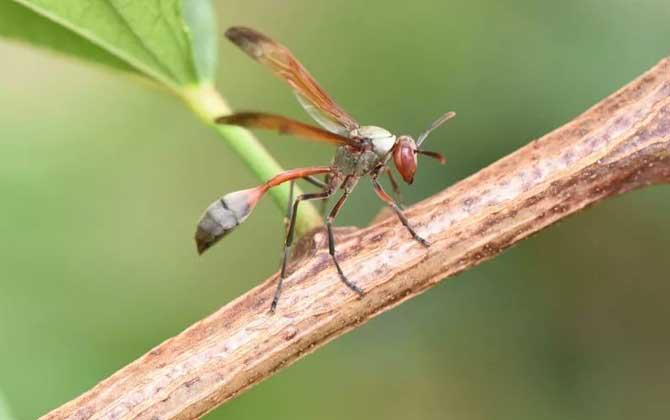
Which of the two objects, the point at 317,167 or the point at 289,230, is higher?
the point at 317,167

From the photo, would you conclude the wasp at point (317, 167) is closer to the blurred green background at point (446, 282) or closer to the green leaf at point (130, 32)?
the green leaf at point (130, 32)

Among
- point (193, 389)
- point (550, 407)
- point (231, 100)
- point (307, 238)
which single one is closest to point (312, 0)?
point (231, 100)

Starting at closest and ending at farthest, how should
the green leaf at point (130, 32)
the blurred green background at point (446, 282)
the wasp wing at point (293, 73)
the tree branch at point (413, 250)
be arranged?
1. the tree branch at point (413, 250)
2. the green leaf at point (130, 32)
3. the wasp wing at point (293, 73)
4. the blurred green background at point (446, 282)

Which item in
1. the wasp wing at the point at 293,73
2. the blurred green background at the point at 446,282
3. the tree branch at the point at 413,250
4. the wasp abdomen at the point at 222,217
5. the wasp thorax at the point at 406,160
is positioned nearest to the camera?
the tree branch at the point at 413,250

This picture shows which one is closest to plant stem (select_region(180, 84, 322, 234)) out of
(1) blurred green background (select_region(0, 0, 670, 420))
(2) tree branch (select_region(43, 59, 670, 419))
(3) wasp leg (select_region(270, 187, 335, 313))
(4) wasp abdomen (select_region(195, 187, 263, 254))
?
(3) wasp leg (select_region(270, 187, 335, 313))

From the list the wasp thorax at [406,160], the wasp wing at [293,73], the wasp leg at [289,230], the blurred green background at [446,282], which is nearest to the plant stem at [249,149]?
the wasp leg at [289,230]

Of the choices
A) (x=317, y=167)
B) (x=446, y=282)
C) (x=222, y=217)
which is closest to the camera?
(x=222, y=217)

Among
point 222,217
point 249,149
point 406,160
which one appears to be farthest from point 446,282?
point 249,149

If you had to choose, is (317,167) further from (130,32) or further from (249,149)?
(130,32)

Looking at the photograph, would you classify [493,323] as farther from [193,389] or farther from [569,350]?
[193,389]
